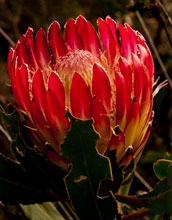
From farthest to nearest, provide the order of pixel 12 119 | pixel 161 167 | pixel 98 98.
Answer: pixel 12 119
pixel 161 167
pixel 98 98

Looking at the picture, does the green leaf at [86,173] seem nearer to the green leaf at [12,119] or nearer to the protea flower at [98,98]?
the protea flower at [98,98]

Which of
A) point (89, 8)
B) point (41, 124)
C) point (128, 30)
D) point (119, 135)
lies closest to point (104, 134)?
point (119, 135)

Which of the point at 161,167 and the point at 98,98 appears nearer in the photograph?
the point at 98,98

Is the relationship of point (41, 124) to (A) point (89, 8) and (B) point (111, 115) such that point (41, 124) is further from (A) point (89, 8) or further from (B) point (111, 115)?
(A) point (89, 8)

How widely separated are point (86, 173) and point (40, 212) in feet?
1.02

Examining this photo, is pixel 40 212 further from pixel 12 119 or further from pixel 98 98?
pixel 98 98

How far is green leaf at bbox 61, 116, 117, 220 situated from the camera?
29.8 inches

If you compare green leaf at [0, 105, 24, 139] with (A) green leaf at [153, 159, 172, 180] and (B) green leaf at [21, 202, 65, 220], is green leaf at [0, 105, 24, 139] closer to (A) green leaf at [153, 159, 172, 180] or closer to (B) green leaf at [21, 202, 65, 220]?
(B) green leaf at [21, 202, 65, 220]

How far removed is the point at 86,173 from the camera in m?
0.79

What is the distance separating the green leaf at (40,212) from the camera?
1006 millimetres

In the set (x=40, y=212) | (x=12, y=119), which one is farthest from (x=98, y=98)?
(x=40, y=212)

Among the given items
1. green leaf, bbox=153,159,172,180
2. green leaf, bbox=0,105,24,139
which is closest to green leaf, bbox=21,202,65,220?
green leaf, bbox=0,105,24,139

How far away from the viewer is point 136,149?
2.76 ft

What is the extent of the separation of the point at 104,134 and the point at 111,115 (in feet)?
0.15
